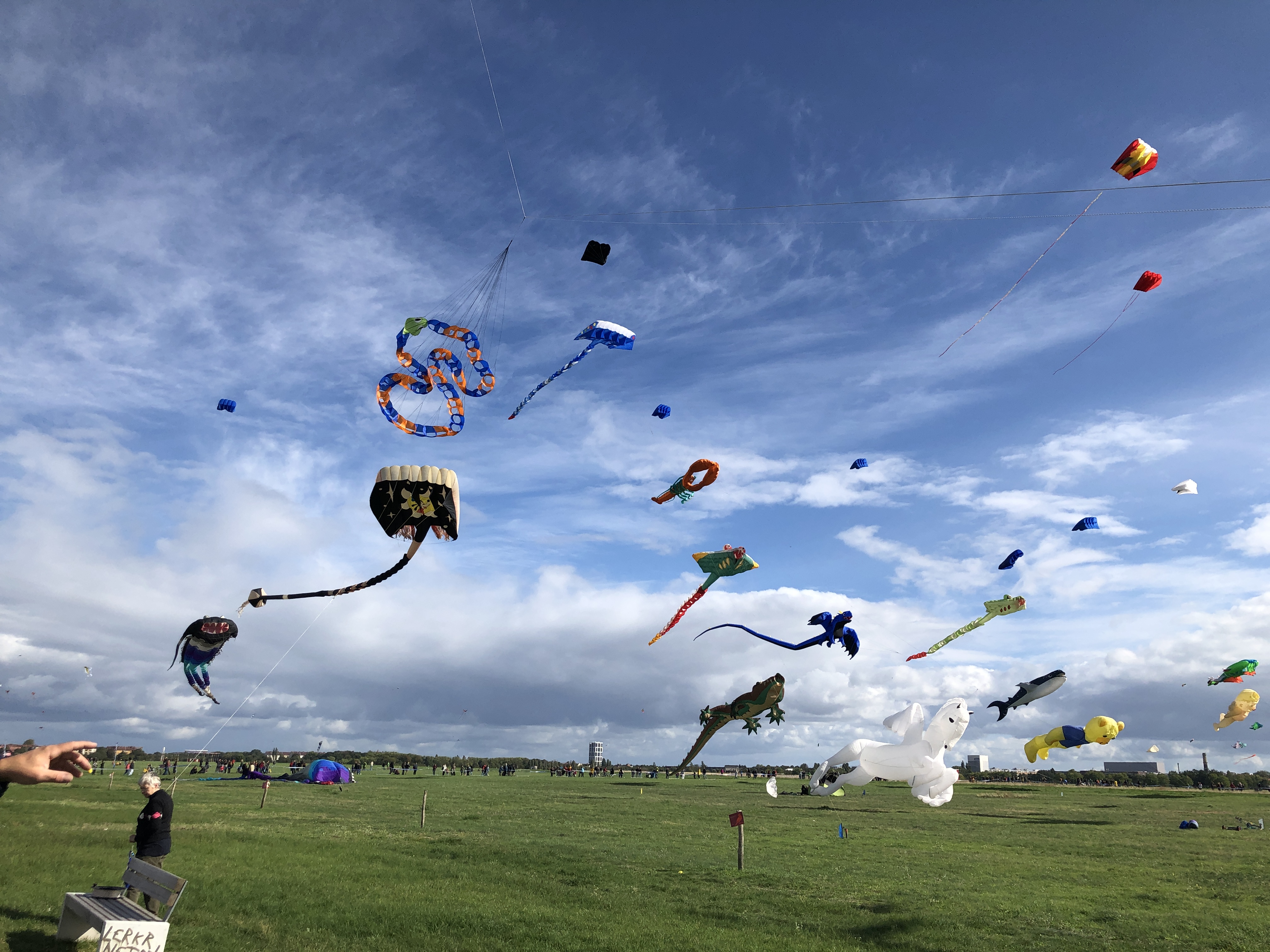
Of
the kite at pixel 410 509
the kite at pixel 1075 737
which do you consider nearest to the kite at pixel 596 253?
the kite at pixel 410 509

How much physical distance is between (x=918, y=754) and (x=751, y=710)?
8.04 meters

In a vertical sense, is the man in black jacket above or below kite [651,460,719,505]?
below

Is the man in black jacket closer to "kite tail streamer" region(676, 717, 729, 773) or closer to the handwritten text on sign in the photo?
the handwritten text on sign

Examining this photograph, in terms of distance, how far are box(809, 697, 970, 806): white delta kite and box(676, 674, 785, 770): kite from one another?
4731 mm

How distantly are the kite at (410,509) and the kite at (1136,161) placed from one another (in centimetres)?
1557

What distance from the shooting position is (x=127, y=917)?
344 inches

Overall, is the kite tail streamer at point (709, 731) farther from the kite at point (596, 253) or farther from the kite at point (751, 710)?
the kite at point (596, 253)

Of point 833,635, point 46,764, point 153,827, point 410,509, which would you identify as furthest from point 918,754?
point 46,764

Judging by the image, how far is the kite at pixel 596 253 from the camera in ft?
60.1

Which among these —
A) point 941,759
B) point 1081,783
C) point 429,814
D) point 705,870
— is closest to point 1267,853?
point 941,759

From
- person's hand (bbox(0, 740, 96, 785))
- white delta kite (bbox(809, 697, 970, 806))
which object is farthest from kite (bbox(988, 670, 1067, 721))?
person's hand (bbox(0, 740, 96, 785))

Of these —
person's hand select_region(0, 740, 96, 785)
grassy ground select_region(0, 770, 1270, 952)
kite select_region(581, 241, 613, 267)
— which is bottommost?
grassy ground select_region(0, 770, 1270, 952)

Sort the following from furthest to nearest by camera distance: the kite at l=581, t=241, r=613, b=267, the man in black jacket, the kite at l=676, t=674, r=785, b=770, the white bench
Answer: the kite at l=676, t=674, r=785, b=770 < the kite at l=581, t=241, r=613, b=267 < the man in black jacket < the white bench

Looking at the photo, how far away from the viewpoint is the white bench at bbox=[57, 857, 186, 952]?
841cm
